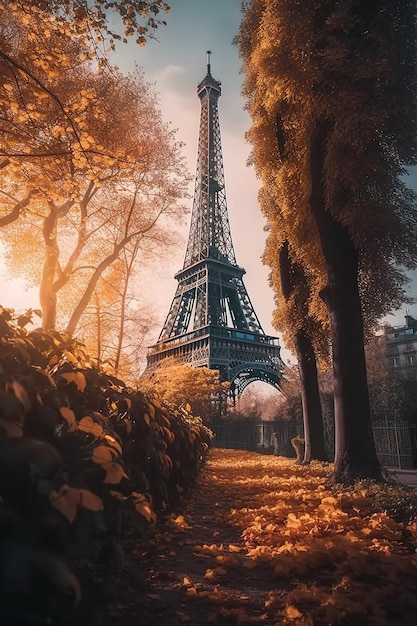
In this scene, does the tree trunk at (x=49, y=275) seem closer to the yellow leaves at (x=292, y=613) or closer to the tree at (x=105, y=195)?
the tree at (x=105, y=195)

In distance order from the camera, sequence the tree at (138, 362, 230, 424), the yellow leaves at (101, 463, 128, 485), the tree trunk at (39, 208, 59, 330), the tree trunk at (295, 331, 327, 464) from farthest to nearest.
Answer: the tree at (138, 362, 230, 424) < the tree trunk at (39, 208, 59, 330) < the tree trunk at (295, 331, 327, 464) < the yellow leaves at (101, 463, 128, 485)

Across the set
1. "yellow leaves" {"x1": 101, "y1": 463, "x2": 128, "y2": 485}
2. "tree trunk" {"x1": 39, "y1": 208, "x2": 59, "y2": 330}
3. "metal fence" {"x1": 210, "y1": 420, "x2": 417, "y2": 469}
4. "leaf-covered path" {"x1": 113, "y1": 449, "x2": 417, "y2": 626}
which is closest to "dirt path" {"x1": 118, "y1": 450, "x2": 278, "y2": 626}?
"leaf-covered path" {"x1": 113, "y1": 449, "x2": 417, "y2": 626}

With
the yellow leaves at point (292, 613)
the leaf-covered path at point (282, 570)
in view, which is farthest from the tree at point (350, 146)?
the yellow leaves at point (292, 613)

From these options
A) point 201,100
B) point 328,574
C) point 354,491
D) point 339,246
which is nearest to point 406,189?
point 339,246

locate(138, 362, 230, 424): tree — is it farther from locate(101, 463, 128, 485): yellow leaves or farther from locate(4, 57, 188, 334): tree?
locate(101, 463, 128, 485): yellow leaves

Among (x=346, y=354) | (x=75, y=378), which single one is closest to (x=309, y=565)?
(x=75, y=378)

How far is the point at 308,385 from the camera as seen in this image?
1073 centimetres

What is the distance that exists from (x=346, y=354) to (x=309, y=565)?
14.4ft

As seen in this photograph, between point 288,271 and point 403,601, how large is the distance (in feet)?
32.0

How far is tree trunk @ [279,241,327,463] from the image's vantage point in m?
10.6

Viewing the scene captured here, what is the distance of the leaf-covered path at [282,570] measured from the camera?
197 cm

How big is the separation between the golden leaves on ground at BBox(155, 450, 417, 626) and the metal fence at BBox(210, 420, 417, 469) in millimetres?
13231

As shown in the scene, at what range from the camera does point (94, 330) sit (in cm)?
1983

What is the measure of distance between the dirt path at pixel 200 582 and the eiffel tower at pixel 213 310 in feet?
124
